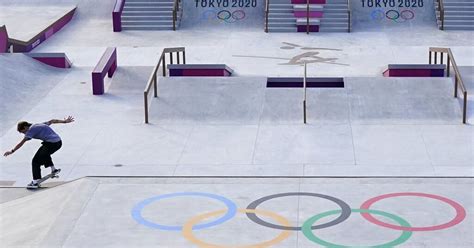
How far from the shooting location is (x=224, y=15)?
3341 centimetres

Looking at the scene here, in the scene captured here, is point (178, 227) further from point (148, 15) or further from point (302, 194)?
point (148, 15)

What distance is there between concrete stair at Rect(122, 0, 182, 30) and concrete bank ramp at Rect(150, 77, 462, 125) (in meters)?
10.2

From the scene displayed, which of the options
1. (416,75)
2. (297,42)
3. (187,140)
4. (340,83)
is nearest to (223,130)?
(187,140)

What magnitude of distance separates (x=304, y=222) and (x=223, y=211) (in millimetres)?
1378

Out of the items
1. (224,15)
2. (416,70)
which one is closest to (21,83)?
(416,70)

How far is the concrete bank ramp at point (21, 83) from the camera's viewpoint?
2203cm

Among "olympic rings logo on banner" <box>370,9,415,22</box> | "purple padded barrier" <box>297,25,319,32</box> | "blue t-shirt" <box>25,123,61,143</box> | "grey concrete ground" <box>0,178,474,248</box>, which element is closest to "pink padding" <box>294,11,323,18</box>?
"purple padded barrier" <box>297,25,319,32</box>

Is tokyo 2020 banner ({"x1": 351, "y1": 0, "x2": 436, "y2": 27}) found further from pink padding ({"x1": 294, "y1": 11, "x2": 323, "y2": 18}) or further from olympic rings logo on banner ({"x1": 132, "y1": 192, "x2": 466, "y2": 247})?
olympic rings logo on banner ({"x1": 132, "y1": 192, "x2": 466, "y2": 247})

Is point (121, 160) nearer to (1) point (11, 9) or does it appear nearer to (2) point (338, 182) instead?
(2) point (338, 182)

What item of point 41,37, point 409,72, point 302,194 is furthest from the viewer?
point 41,37

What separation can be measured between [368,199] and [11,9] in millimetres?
23390

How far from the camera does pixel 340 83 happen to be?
23562 mm

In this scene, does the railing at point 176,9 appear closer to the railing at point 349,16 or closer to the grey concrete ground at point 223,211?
the railing at point 349,16

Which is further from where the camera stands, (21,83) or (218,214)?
(21,83)
